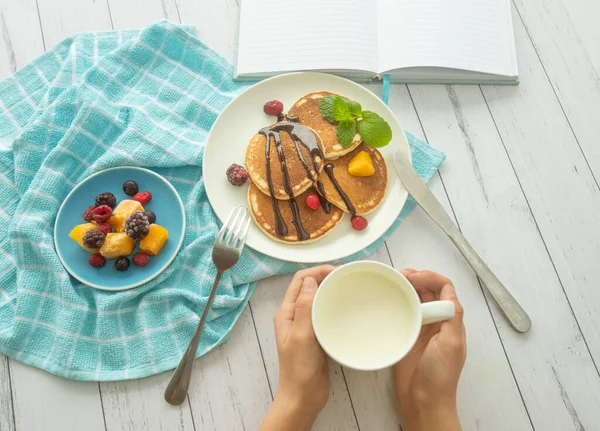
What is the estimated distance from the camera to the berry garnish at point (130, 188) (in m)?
1.32

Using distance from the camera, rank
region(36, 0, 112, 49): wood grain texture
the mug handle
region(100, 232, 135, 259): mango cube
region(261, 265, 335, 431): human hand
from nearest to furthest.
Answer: the mug handle → region(261, 265, 335, 431): human hand → region(100, 232, 135, 259): mango cube → region(36, 0, 112, 49): wood grain texture

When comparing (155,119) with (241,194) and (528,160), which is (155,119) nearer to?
(241,194)

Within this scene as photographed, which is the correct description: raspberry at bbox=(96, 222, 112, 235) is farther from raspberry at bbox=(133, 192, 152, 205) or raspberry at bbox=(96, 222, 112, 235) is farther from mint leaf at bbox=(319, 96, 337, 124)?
mint leaf at bbox=(319, 96, 337, 124)

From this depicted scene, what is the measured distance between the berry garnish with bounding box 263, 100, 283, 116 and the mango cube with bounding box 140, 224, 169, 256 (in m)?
0.44

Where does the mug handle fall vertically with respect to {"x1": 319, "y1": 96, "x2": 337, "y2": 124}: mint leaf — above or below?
below

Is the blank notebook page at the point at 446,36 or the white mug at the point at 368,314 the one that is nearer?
the white mug at the point at 368,314

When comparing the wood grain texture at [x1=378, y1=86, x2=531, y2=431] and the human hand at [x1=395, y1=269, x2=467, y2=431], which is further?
the wood grain texture at [x1=378, y1=86, x2=531, y2=431]

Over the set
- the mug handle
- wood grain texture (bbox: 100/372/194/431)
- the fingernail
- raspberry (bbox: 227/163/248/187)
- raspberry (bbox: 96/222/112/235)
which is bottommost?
wood grain texture (bbox: 100/372/194/431)

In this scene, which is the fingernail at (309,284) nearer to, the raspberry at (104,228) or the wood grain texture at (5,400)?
the raspberry at (104,228)

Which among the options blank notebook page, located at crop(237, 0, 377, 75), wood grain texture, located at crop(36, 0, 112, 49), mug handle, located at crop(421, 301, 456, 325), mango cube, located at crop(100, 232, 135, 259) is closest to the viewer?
mug handle, located at crop(421, 301, 456, 325)

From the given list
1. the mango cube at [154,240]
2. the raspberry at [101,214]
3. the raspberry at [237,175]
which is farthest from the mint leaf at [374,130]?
the raspberry at [101,214]

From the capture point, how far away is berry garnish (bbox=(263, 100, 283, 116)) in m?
1.39

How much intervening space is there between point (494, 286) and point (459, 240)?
0.15 meters

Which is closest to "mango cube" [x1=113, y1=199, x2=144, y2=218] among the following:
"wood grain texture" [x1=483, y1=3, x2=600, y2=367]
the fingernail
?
the fingernail
